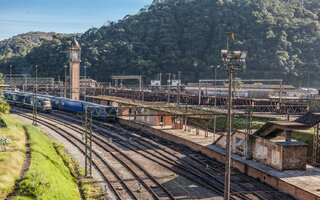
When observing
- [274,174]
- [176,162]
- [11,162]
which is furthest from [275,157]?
[11,162]

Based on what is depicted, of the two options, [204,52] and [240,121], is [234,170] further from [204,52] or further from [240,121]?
[204,52]

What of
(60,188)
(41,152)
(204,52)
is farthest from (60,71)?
(60,188)

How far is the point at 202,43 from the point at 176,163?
85.5 meters

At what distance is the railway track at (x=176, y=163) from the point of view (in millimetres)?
22016

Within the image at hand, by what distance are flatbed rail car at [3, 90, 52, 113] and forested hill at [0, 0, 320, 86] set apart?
1559 inches

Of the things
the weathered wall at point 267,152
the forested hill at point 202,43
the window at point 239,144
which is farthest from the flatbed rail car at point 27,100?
the weathered wall at point 267,152

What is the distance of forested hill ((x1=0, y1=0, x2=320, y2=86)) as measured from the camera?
94.6m

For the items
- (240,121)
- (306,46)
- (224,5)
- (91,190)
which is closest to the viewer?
(91,190)

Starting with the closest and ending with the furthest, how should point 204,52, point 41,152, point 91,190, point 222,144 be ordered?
point 91,190 → point 41,152 → point 222,144 → point 204,52

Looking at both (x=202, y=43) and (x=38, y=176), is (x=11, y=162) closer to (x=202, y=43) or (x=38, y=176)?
(x=38, y=176)

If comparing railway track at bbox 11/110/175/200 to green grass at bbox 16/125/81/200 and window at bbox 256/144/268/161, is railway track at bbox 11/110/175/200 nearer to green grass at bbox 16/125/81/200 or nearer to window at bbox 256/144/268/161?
green grass at bbox 16/125/81/200

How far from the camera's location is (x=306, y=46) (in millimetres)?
95500

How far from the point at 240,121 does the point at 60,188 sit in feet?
106

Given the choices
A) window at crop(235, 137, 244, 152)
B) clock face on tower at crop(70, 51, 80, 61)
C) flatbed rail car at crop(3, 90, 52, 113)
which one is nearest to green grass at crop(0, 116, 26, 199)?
window at crop(235, 137, 244, 152)
